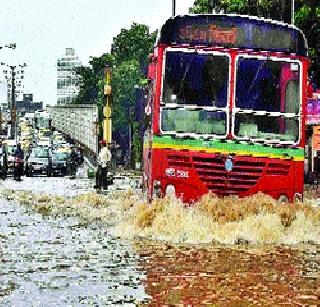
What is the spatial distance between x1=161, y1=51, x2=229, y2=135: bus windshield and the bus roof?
1.03 ft

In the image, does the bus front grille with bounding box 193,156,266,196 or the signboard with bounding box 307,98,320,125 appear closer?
the bus front grille with bounding box 193,156,266,196

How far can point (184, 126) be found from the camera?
17109 millimetres

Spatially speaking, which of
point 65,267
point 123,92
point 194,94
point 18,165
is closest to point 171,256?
point 65,267

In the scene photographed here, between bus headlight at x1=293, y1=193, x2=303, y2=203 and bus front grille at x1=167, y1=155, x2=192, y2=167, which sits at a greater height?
bus front grille at x1=167, y1=155, x2=192, y2=167

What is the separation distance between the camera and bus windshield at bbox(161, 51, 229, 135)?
56.1 ft

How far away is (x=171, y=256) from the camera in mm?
13523

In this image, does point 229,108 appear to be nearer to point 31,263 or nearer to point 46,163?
point 31,263

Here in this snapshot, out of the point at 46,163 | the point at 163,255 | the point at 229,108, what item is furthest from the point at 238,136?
the point at 46,163

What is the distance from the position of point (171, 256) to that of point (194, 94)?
4.35 meters

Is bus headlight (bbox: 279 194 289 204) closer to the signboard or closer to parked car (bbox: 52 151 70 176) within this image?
the signboard

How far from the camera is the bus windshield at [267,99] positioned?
17.2m

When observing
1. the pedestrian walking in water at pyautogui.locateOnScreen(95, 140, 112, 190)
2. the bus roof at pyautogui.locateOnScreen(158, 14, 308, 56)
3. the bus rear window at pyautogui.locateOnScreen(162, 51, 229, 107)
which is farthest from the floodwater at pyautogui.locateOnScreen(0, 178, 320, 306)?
the pedestrian walking in water at pyautogui.locateOnScreen(95, 140, 112, 190)

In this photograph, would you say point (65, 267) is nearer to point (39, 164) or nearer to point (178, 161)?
point (178, 161)

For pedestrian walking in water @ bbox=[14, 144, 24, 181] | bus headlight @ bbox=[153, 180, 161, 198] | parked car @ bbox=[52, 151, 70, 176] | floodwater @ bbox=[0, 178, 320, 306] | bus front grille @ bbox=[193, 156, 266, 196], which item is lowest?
parked car @ bbox=[52, 151, 70, 176]
